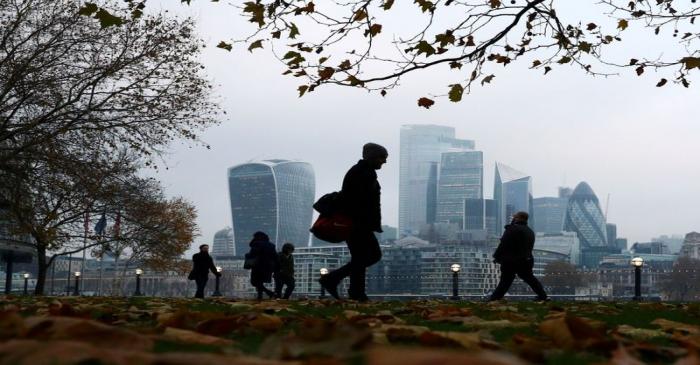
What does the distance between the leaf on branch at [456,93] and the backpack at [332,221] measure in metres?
1.74

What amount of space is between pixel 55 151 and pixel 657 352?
20.0 metres

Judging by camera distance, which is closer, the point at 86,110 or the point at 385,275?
the point at 86,110

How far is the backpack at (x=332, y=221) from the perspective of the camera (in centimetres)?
949

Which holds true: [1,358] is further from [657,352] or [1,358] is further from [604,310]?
[604,310]

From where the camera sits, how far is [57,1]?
2122cm

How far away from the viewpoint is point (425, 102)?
10.8m

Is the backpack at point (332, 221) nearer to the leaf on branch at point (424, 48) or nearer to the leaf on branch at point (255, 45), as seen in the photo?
the leaf on branch at point (255, 45)

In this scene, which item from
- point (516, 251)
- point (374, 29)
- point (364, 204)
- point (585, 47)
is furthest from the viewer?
point (516, 251)

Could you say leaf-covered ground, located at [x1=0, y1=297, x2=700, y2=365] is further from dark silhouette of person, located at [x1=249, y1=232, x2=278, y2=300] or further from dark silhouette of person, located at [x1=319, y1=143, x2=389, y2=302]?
dark silhouette of person, located at [x1=249, y1=232, x2=278, y2=300]

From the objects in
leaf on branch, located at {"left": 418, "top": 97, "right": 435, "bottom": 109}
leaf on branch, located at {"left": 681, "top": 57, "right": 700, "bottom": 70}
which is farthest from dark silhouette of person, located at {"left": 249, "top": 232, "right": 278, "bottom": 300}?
leaf on branch, located at {"left": 681, "top": 57, "right": 700, "bottom": 70}

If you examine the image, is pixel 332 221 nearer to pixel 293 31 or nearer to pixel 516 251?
pixel 293 31

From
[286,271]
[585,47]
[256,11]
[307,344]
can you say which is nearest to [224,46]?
[256,11]

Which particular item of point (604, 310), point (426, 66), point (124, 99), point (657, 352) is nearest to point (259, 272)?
point (124, 99)

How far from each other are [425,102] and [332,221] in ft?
7.19
